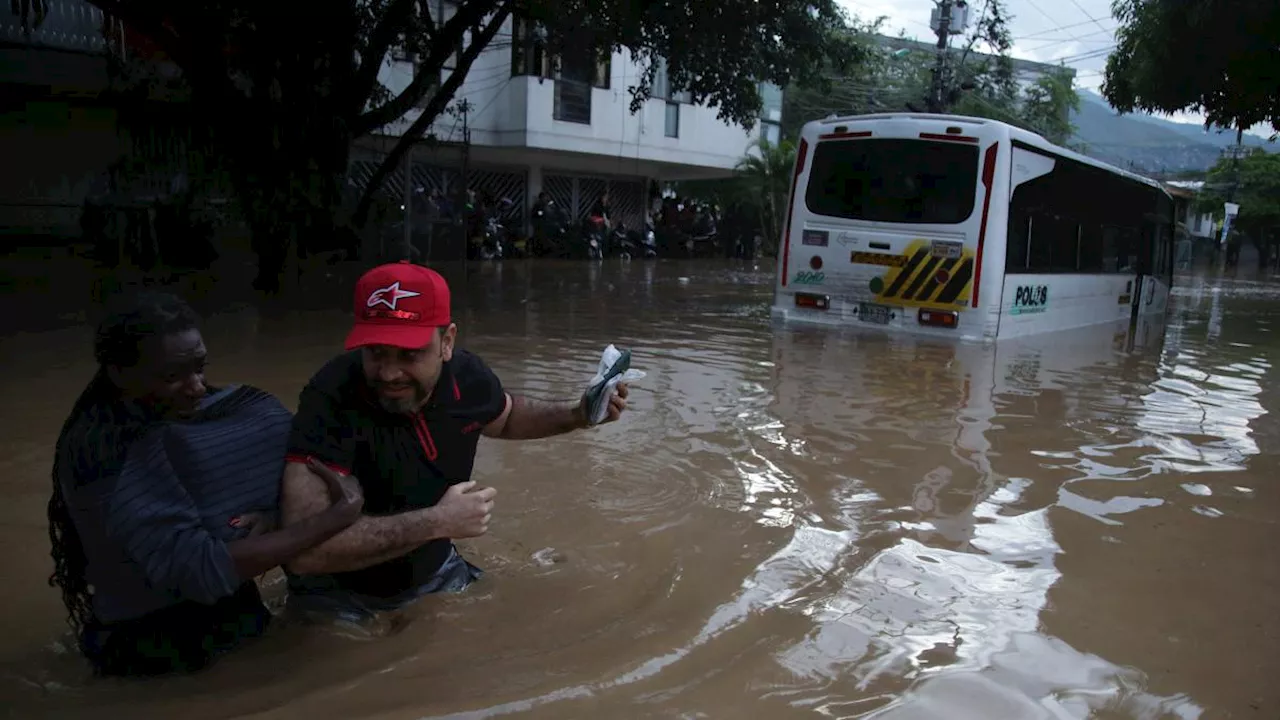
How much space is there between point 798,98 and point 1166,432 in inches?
1243

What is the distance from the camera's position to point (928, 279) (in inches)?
406

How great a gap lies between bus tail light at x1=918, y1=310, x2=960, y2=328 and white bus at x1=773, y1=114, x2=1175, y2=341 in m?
0.01

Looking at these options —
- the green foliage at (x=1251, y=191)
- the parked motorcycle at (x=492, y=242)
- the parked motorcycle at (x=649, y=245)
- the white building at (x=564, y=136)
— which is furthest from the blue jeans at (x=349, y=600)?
the green foliage at (x=1251, y=191)

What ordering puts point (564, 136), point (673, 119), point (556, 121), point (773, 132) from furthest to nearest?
point (773, 132) → point (673, 119) → point (564, 136) → point (556, 121)

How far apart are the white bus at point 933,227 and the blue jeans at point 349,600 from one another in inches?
310

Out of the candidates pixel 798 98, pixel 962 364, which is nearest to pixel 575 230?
pixel 798 98

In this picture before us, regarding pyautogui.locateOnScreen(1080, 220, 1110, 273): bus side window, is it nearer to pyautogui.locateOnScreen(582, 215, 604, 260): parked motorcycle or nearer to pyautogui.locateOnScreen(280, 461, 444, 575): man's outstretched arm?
pyautogui.locateOnScreen(280, 461, 444, 575): man's outstretched arm

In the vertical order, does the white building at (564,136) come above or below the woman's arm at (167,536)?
above

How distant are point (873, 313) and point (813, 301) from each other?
0.74 m

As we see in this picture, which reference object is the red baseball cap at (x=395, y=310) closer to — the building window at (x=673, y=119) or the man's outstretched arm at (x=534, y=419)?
the man's outstretched arm at (x=534, y=419)

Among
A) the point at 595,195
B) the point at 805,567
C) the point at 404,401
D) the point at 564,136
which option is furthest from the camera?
the point at 595,195

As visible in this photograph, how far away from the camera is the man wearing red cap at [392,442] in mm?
2623

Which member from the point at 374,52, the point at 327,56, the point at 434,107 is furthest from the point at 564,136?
the point at 374,52

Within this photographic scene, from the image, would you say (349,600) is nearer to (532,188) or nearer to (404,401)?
(404,401)
